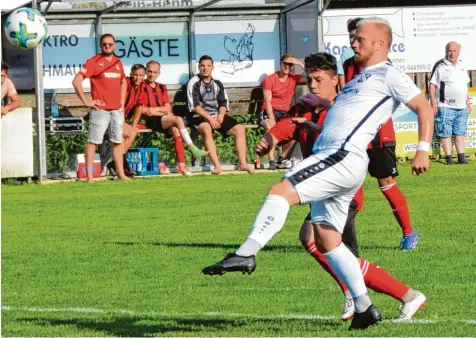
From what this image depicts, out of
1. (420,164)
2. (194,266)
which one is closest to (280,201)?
(420,164)

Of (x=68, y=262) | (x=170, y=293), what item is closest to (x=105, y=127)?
(x=68, y=262)

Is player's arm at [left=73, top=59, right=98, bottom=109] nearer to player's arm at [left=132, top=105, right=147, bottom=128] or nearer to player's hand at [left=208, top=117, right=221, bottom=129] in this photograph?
player's arm at [left=132, top=105, right=147, bottom=128]

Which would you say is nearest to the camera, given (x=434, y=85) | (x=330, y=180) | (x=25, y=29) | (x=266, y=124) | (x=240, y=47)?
(x=330, y=180)

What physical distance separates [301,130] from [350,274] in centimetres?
189

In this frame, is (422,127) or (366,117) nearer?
(366,117)

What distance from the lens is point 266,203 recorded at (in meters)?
7.25

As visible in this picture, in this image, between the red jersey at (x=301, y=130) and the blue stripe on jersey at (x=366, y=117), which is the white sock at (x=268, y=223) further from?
the red jersey at (x=301, y=130)

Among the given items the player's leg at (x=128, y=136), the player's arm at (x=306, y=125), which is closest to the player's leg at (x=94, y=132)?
the player's leg at (x=128, y=136)

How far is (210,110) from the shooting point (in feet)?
77.0

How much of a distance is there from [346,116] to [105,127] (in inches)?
567

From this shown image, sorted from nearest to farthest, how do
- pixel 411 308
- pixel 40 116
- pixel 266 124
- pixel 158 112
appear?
pixel 411 308 → pixel 40 116 → pixel 158 112 → pixel 266 124

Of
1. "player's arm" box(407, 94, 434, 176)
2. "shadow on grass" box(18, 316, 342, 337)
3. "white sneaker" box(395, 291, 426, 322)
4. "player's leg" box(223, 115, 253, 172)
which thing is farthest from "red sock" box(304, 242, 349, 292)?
"player's leg" box(223, 115, 253, 172)

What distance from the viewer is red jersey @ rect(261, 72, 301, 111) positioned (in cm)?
2408

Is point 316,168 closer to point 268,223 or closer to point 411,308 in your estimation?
point 268,223
